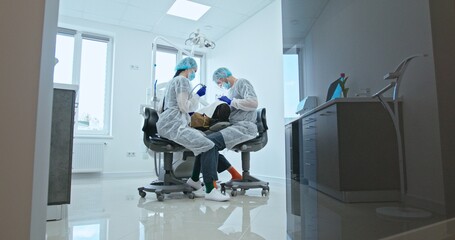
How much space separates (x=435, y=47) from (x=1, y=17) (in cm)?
108

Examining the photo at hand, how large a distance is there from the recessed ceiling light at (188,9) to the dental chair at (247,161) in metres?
2.35

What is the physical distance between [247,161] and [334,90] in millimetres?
2057

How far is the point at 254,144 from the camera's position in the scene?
2727 mm

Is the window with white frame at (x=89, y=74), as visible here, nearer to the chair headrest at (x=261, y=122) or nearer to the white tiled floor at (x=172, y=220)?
the white tiled floor at (x=172, y=220)

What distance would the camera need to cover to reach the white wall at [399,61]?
742 millimetres

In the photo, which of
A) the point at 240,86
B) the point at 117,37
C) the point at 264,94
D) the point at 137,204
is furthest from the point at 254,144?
the point at 117,37

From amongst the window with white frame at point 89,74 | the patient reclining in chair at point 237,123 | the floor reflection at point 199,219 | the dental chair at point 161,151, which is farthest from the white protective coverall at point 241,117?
the window with white frame at point 89,74

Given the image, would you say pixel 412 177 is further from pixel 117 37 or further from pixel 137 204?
pixel 117 37

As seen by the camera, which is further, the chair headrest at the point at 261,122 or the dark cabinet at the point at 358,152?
the chair headrest at the point at 261,122

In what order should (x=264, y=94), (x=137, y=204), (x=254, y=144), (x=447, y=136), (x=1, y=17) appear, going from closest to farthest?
(x=1, y=17)
(x=447, y=136)
(x=137, y=204)
(x=254, y=144)
(x=264, y=94)

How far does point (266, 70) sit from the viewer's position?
4.08 metres

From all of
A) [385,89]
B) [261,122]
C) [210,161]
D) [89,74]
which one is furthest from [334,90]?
[89,74]

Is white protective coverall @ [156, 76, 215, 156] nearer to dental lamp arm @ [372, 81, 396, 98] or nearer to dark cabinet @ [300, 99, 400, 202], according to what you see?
dark cabinet @ [300, 99, 400, 202]

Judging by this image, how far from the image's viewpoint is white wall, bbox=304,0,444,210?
2.43ft
